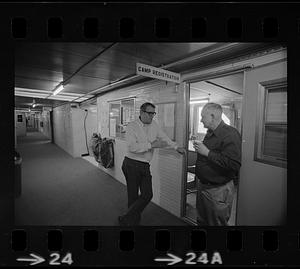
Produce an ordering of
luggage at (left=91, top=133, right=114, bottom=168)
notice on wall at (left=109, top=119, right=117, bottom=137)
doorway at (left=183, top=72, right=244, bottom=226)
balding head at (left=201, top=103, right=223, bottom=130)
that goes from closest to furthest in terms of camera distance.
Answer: balding head at (left=201, top=103, right=223, bottom=130) < doorway at (left=183, top=72, right=244, bottom=226) < notice on wall at (left=109, top=119, right=117, bottom=137) < luggage at (left=91, top=133, right=114, bottom=168)

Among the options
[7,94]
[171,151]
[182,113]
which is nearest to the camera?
[7,94]

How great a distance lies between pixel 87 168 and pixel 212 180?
4990mm

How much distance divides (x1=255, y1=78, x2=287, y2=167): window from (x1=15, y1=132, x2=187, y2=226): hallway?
1.78 m

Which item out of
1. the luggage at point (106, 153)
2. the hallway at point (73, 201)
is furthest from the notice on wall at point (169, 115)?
the luggage at point (106, 153)

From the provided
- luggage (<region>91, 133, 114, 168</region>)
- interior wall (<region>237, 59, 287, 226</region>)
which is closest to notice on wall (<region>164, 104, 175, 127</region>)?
interior wall (<region>237, 59, 287, 226</region>)

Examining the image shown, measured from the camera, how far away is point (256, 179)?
1.96 metres

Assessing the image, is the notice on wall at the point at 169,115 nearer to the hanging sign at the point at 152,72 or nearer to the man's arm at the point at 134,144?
the hanging sign at the point at 152,72

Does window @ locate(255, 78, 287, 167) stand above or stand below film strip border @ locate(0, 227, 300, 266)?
above

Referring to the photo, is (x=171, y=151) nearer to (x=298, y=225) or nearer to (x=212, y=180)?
(x=212, y=180)

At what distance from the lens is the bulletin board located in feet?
9.61

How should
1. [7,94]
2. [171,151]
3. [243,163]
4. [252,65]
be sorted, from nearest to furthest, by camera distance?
[7,94]
[252,65]
[243,163]
[171,151]

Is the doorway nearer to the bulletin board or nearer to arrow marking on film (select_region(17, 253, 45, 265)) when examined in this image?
the bulletin board

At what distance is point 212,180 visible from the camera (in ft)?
6.55

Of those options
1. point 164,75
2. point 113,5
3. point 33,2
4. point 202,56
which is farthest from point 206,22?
point 33,2
